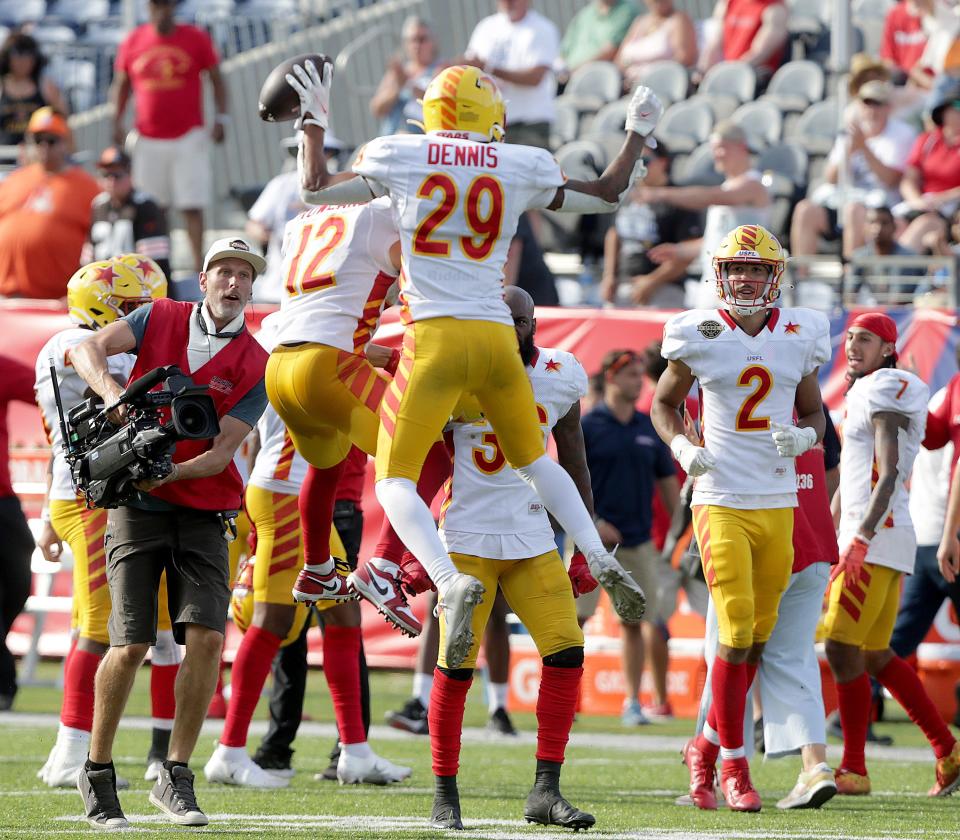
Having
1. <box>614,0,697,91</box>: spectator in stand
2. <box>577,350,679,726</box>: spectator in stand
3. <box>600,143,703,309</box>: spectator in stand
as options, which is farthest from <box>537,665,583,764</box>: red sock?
<box>614,0,697,91</box>: spectator in stand

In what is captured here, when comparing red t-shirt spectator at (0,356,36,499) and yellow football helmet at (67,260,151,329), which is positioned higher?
yellow football helmet at (67,260,151,329)

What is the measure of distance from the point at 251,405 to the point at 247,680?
4.99ft

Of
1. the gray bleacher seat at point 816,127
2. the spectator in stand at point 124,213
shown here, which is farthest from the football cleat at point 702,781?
the gray bleacher seat at point 816,127

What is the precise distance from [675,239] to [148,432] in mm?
6958

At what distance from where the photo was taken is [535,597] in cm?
624

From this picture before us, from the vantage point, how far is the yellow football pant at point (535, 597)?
6.19m

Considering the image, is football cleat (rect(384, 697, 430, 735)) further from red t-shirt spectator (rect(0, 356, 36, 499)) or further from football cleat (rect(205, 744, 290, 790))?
red t-shirt spectator (rect(0, 356, 36, 499))

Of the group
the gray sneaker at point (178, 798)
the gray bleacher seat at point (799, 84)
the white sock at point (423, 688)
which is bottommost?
the white sock at point (423, 688)

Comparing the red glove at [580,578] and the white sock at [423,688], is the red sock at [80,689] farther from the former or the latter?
the white sock at [423,688]

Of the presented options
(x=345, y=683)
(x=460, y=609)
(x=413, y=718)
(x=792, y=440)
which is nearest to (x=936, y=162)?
(x=413, y=718)

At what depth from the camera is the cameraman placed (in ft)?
19.5

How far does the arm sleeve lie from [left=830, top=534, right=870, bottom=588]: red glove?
253cm

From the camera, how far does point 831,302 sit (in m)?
11.5

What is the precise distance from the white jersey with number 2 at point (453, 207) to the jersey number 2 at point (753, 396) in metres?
1.18
